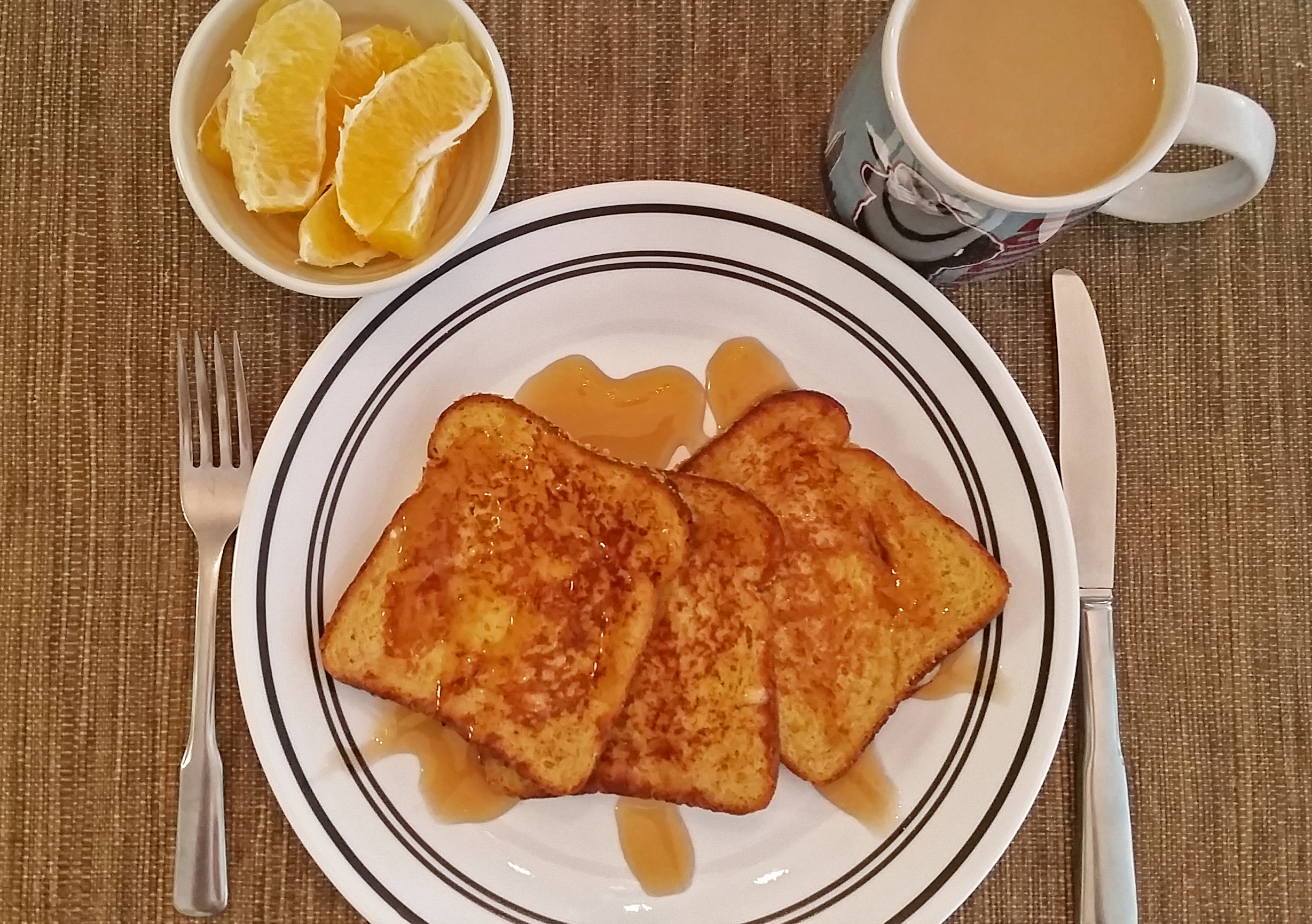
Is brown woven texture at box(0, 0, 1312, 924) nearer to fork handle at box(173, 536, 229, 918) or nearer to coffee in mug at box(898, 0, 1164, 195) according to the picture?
fork handle at box(173, 536, 229, 918)

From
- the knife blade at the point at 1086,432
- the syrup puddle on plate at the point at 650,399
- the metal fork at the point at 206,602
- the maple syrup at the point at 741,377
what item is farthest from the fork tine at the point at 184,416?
the knife blade at the point at 1086,432

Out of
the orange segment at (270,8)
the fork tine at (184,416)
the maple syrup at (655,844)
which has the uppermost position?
the orange segment at (270,8)

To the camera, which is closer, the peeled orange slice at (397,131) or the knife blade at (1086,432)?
the peeled orange slice at (397,131)

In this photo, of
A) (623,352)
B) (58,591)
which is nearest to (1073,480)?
(623,352)

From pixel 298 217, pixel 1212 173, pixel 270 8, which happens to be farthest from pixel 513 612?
pixel 1212 173

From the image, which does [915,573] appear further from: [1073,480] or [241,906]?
[241,906]

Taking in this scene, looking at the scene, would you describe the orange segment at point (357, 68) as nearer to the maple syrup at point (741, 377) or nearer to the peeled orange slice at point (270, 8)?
the peeled orange slice at point (270, 8)

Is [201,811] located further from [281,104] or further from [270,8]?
[270,8]
